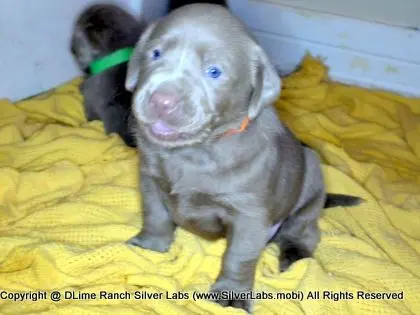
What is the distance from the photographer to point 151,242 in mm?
2477

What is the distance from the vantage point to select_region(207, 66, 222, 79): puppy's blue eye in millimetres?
1888

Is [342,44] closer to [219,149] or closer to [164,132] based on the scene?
[219,149]

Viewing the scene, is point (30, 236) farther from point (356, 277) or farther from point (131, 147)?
point (356, 277)

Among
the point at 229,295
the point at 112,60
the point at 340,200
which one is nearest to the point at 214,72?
the point at 229,295

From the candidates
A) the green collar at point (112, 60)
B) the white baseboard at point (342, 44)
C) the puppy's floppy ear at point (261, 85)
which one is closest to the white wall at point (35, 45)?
the green collar at point (112, 60)

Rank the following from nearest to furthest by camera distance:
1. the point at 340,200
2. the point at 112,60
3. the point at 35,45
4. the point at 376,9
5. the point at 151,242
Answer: the point at 151,242 < the point at 340,200 < the point at 112,60 < the point at 35,45 < the point at 376,9

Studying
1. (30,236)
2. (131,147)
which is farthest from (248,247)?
(131,147)

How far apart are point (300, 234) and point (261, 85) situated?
2.35 feet

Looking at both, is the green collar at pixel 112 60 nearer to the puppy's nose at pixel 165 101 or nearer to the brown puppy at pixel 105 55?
Result: the brown puppy at pixel 105 55

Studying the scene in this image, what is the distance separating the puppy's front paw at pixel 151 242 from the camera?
2473 millimetres

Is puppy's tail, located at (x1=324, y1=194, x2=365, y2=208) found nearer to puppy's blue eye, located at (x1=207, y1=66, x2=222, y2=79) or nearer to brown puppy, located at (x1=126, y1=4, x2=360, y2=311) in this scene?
brown puppy, located at (x1=126, y1=4, x2=360, y2=311)

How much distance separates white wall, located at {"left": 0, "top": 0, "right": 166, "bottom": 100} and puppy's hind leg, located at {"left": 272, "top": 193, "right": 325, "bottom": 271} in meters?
1.53

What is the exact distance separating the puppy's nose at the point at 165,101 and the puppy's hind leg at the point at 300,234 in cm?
83

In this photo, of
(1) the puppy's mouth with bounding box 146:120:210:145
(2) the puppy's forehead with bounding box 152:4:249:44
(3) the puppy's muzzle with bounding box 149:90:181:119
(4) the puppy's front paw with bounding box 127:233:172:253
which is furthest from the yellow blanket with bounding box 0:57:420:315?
(2) the puppy's forehead with bounding box 152:4:249:44
